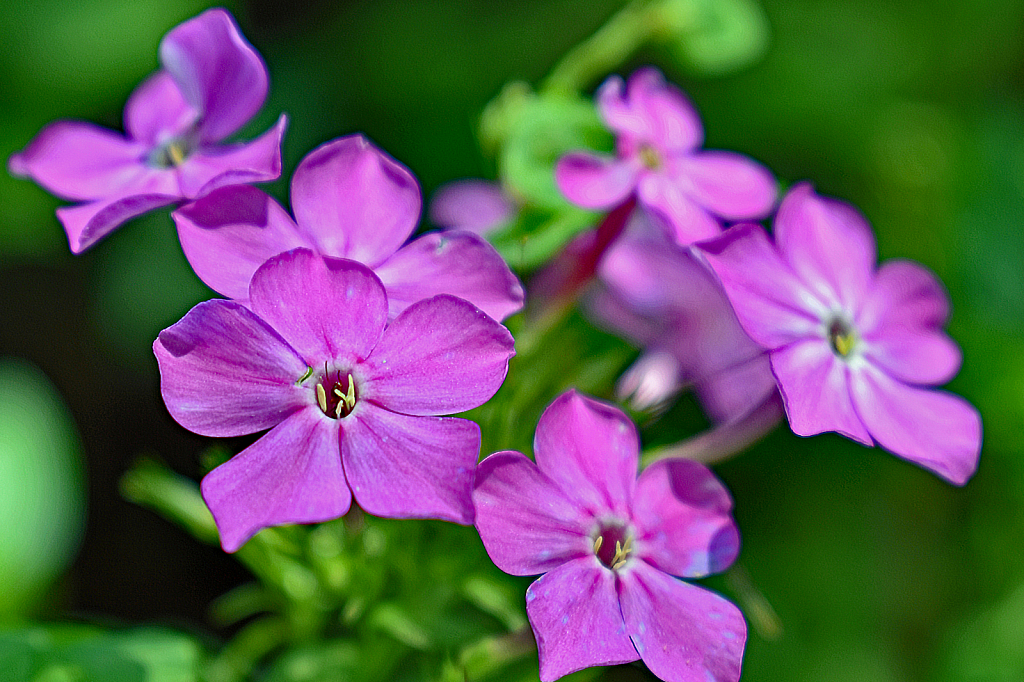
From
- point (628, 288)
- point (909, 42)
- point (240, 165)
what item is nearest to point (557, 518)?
point (240, 165)

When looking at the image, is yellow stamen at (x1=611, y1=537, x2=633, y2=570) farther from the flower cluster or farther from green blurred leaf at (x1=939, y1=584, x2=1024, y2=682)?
green blurred leaf at (x1=939, y1=584, x2=1024, y2=682)

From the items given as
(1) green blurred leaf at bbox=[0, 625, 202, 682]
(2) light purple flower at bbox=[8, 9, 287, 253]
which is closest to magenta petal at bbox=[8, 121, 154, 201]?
(2) light purple flower at bbox=[8, 9, 287, 253]

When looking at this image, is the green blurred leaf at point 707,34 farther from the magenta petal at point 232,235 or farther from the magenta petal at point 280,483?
the magenta petal at point 280,483

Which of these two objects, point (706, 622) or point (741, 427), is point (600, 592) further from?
point (741, 427)

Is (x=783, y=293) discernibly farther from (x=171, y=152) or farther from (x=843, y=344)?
(x=171, y=152)

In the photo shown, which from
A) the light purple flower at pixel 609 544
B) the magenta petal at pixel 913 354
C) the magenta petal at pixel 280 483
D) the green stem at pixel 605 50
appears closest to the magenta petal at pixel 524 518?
the light purple flower at pixel 609 544

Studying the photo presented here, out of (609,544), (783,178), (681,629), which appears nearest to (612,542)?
(609,544)
